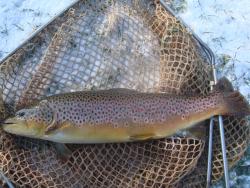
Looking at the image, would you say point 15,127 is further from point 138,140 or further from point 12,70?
point 138,140

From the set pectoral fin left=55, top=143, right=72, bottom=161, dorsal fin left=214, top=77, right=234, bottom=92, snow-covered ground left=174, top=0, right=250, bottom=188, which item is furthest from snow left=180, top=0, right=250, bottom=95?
pectoral fin left=55, top=143, right=72, bottom=161

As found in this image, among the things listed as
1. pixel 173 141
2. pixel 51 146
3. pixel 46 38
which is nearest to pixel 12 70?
pixel 46 38

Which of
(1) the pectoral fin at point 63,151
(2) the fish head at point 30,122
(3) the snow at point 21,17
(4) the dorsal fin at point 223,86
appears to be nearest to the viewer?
(2) the fish head at point 30,122

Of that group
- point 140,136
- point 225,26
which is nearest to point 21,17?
point 140,136

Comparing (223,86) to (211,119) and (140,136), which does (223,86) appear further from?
(140,136)

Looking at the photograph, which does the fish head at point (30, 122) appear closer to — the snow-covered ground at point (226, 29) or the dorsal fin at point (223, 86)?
the dorsal fin at point (223, 86)

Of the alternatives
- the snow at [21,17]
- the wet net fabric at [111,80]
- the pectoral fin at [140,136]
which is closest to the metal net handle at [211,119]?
the wet net fabric at [111,80]

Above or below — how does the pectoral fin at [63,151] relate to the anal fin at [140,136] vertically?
below

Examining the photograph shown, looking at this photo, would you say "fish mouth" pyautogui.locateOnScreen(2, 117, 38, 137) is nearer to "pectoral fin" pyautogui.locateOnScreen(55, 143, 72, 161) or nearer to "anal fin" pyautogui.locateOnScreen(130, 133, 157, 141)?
"pectoral fin" pyautogui.locateOnScreen(55, 143, 72, 161)
